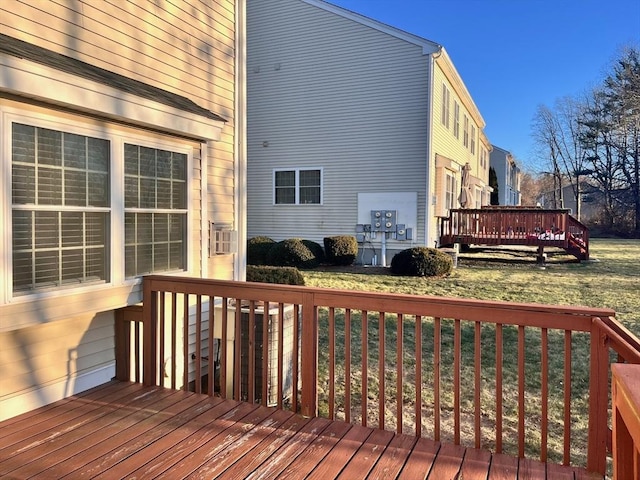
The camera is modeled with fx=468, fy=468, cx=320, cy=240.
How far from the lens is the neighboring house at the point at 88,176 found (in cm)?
284

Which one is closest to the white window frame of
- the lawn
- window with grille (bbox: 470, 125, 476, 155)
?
the lawn

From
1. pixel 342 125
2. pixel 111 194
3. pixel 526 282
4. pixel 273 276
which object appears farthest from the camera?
pixel 342 125

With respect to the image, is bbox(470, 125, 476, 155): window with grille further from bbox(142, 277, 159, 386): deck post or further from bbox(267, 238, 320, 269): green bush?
bbox(142, 277, 159, 386): deck post

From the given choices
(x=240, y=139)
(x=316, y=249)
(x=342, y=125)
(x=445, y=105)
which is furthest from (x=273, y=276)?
(x=445, y=105)

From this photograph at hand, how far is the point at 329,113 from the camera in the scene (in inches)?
525

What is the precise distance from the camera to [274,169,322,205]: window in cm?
1379

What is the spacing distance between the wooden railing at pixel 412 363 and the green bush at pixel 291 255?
6299mm

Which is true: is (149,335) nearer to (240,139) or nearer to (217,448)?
(217,448)

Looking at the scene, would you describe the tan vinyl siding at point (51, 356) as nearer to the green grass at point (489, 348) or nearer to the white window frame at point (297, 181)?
the green grass at point (489, 348)

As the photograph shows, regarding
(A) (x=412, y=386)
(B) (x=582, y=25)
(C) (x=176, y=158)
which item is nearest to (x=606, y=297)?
(A) (x=412, y=386)

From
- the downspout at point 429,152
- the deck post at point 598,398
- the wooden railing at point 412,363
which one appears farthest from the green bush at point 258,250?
the deck post at point 598,398

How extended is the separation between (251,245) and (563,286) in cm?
772

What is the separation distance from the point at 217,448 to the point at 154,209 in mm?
2025

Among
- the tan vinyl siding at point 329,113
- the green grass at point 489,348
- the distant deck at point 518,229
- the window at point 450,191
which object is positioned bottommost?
the green grass at point 489,348
